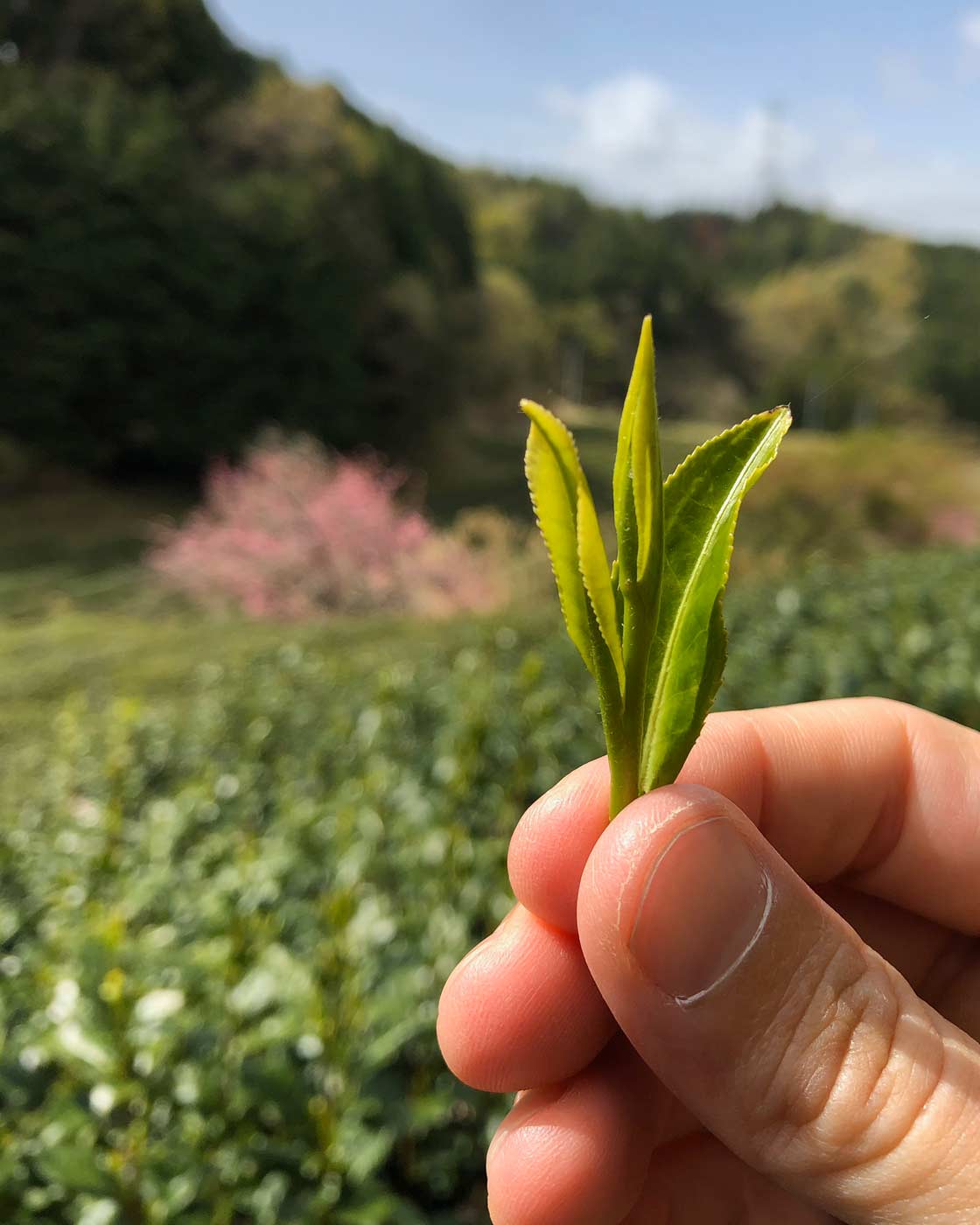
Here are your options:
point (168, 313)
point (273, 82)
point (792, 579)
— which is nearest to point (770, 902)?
point (792, 579)

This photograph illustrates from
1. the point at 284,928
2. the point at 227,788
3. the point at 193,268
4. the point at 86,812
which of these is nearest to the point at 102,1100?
the point at 284,928

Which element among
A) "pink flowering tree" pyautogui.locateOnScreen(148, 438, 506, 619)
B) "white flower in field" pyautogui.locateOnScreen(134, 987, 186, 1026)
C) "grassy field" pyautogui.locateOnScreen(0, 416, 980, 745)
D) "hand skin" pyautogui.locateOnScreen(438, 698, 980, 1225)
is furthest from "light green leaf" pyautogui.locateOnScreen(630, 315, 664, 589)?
"pink flowering tree" pyautogui.locateOnScreen(148, 438, 506, 619)

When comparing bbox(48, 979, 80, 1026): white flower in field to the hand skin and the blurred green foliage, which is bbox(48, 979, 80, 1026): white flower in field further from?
the blurred green foliage

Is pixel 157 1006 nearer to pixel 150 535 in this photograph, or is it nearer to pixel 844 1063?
pixel 844 1063

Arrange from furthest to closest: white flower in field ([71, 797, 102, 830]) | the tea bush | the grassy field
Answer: the grassy field → white flower in field ([71, 797, 102, 830]) → the tea bush

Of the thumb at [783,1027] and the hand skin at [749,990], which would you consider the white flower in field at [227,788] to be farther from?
the thumb at [783,1027]

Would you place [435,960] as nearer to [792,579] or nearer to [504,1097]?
[504,1097]
